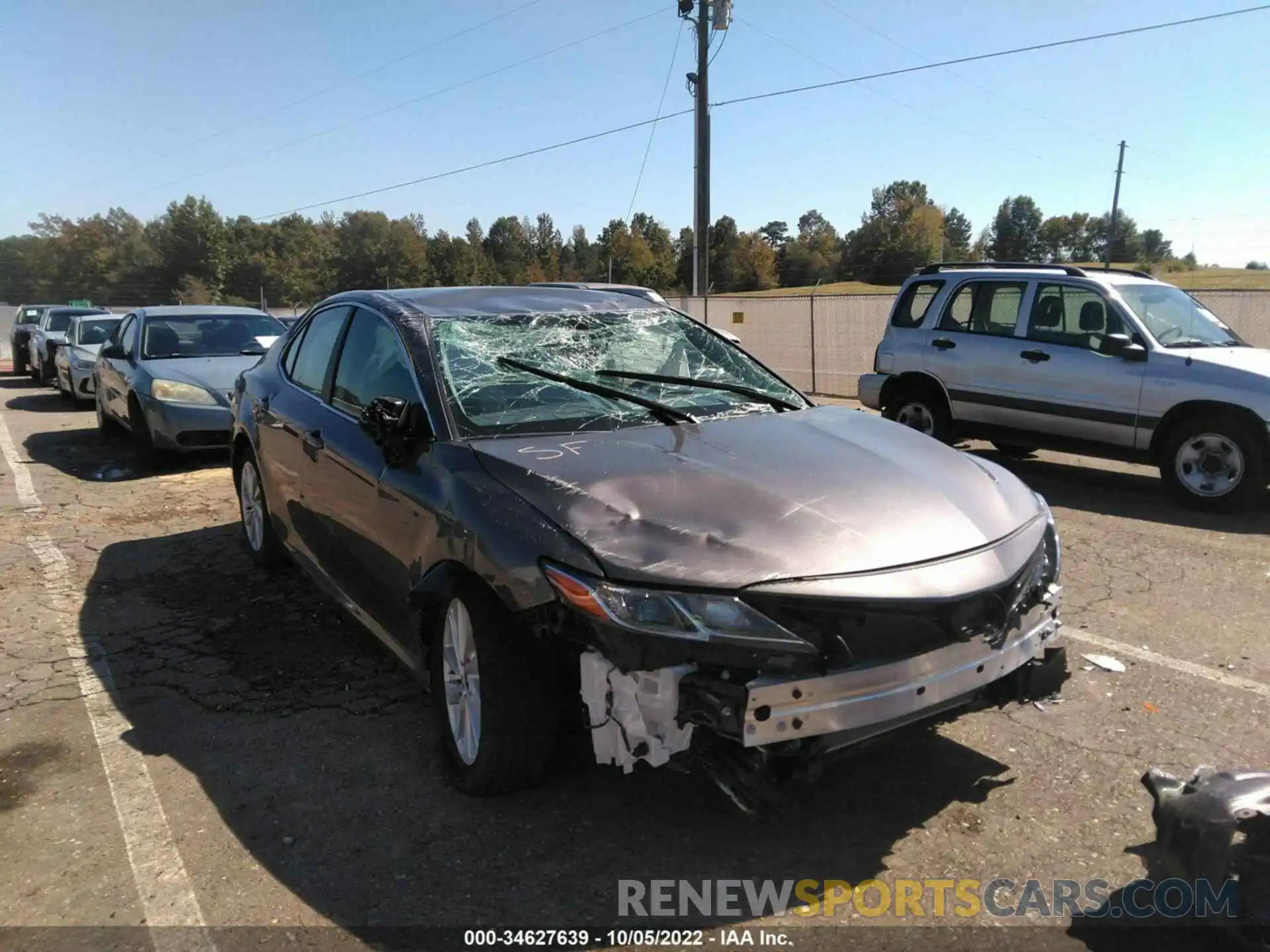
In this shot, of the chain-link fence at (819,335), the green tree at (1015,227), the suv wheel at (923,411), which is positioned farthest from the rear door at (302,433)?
the green tree at (1015,227)

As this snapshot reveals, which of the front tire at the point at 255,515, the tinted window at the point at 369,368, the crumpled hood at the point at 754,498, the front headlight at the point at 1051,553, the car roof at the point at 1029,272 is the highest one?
the car roof at the point at 1029,272

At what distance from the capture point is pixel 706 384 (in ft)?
13.3

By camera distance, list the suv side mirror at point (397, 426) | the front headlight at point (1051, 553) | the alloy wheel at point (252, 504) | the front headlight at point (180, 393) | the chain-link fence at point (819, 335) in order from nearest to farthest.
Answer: the front headlight at point (1051, 553) < the suv side mirror at point (397, 426) < the alloy wheel at point (252, 504) < the front headlight at point (180, 393) < the chain-link fence at point (819, 335)

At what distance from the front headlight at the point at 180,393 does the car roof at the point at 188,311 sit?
1.69m

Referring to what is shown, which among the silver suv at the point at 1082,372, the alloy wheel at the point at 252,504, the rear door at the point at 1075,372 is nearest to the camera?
the alloy wheel at the point at 252,504

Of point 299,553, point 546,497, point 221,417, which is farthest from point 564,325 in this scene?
point 221,417

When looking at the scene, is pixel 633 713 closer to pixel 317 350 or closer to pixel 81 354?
pixel 317 350

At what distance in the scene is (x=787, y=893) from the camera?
8.45 ft

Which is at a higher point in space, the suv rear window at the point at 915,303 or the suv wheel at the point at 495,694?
the suv rear window at the point at 915,303

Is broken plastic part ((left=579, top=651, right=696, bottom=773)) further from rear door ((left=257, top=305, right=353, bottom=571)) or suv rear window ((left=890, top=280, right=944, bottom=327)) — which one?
suv rear window ((left=890, top=280, right=944, bottom=327))

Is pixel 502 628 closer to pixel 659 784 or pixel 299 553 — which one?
pixel 659 784

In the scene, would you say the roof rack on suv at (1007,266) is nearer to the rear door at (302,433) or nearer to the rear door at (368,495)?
the rear door at (302,433)

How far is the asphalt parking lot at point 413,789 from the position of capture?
2.63 m

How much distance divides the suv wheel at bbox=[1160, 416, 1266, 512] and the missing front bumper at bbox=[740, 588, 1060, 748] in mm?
5502
